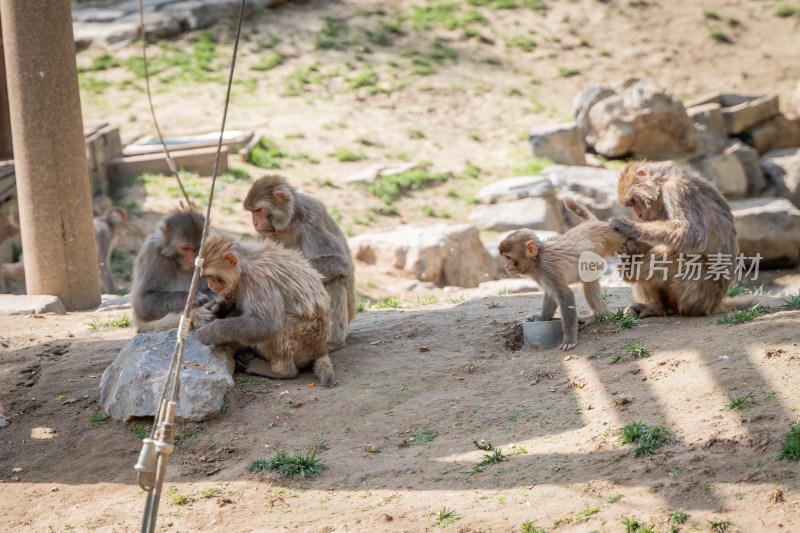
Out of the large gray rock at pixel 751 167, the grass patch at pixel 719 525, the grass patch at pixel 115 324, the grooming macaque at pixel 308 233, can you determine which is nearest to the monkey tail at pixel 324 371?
the grooming macaque at pixel 308 233

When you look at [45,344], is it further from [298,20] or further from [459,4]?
[459,4]

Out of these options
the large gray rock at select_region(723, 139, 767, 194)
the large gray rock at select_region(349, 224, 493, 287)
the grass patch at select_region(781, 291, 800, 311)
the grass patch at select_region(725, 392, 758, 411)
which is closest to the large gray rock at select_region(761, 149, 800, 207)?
the large gray rock at select_region(723, 139, 767, 194)

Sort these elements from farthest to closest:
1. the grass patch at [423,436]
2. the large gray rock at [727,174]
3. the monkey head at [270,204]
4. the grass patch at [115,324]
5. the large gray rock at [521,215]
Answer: the large gray rock at [727,174] → the large gray rock at [521,215] → the grass patch at [115,324] → the monkey head at [270,204] → the grass patch at [423,436]

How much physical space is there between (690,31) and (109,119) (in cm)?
1617

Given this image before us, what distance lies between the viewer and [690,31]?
71.7 ft

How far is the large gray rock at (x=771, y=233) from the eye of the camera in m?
12.6

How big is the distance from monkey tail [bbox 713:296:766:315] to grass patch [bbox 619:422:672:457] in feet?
8.07

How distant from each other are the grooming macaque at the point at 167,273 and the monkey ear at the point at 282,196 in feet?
2.20

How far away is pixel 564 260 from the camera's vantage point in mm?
6297

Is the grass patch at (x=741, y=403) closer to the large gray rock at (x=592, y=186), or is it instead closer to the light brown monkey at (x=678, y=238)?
the light brown monkey at (x=678, y=238)

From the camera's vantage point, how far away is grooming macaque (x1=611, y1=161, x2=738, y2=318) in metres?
6.30

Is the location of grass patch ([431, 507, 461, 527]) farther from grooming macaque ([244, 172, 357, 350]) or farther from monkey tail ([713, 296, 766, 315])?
monkey tail ([713, 296, 766, 315])

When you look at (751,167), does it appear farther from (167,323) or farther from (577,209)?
(167,323)

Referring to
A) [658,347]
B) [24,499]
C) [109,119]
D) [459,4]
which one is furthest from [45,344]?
[459,4]
